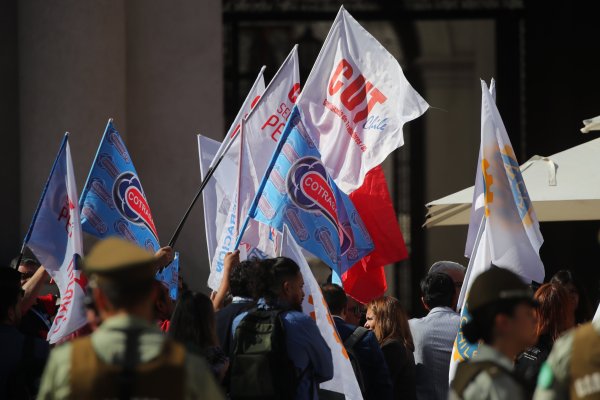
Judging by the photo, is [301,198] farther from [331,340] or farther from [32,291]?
[32,291]

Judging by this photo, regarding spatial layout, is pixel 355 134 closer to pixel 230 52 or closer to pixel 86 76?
pixel 86 76

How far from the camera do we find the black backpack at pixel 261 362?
564cm

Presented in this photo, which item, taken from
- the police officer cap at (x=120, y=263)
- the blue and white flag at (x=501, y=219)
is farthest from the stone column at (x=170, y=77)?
the police officer cap at (x=120, y=263)

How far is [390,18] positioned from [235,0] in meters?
1.63

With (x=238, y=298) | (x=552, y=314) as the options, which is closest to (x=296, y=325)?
(x=238, y=298)

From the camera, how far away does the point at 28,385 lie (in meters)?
5.00

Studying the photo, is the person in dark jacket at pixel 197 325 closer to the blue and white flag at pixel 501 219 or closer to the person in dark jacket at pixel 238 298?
the person in dark jacket at pixel 238 298

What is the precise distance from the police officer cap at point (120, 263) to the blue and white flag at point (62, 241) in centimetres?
273

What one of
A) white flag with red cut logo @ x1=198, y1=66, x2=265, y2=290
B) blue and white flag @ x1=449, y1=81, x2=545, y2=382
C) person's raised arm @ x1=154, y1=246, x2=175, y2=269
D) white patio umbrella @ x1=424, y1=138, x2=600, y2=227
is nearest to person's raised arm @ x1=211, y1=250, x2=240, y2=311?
person's raised arm @ x1=154, y1=246, x2=175, y2=269

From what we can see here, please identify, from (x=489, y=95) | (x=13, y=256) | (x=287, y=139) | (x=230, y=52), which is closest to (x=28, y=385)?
(x=287, y=139)

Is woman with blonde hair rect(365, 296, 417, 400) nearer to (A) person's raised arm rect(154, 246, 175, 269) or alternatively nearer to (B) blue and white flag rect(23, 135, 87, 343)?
(A) person's raised arm rect(154, 246, 175, 269)

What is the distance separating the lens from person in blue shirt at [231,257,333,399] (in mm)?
5754

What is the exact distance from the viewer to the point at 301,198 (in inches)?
278

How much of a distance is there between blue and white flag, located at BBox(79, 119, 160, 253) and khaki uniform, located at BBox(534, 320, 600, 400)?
4002mm
